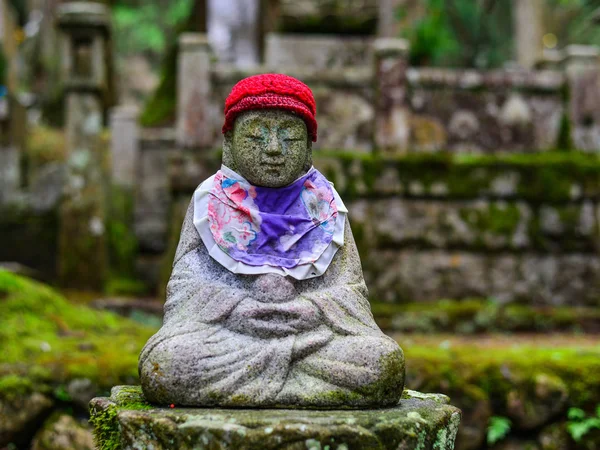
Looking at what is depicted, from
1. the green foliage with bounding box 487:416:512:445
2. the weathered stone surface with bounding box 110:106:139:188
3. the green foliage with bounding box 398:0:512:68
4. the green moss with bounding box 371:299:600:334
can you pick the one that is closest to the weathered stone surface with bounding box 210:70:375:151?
the green moss with bounding box 371:299:600:334

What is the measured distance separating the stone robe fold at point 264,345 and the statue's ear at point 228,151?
493 mm

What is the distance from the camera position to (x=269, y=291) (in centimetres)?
367

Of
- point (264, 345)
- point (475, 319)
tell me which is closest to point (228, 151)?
point (264, 345)

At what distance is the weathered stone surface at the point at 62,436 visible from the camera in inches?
216

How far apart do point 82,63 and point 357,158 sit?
14.9ft

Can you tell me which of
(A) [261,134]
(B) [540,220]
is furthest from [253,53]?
(A) [261,134]

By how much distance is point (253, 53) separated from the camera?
14.3 m

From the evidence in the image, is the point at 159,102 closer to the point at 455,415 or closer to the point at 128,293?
the point at 128,293

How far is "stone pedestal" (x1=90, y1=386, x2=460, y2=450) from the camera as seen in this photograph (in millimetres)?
3070

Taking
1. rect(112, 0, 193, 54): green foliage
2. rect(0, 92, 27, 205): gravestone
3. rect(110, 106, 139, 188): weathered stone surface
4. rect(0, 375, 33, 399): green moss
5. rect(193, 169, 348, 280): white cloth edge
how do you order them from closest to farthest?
rect(193, 169, 348, 280): white cloth edge, rect(0, 375, 33, 399): green moss, rect(110, 106, 139, 188): weathered stone surface, rect(0, 92, 27, 205): gravestone, rect(112, 0, 193, 54): green foliage

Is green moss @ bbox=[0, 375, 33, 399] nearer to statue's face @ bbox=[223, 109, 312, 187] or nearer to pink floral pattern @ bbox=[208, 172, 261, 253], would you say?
pink floral pattern @ bbox=[208, 172, 261, 253]

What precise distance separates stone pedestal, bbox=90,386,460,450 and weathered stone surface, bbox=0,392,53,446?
7.47 ft

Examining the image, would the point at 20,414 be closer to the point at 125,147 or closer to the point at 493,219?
the point at 493,219

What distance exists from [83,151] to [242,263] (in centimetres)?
749
